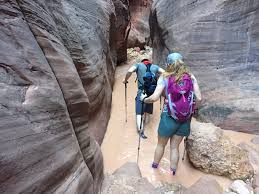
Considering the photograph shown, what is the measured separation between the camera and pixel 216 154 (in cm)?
454

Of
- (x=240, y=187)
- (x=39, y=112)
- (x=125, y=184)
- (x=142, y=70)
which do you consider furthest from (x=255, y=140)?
(x=39, y=112)

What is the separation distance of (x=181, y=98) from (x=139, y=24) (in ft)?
46.6

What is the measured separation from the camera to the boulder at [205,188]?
3.90 meters

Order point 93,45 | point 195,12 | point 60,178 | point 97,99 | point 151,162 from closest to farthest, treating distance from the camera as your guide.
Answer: point 60,178 < point 151,162 < point 97,99 < point 93,45 < point 195,12

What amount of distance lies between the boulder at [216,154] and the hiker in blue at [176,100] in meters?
0.34

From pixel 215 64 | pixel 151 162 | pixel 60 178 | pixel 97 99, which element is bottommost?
pixel 151 162

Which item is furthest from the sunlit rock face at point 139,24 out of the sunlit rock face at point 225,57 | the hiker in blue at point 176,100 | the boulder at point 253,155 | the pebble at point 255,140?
the hiker in blue at point 176,100

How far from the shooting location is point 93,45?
5988 mm

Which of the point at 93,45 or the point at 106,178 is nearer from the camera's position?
the point at 106,178

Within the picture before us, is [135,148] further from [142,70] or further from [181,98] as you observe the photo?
[181,98]

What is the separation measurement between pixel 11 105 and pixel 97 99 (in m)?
3.37

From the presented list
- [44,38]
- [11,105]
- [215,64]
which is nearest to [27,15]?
[44,38]

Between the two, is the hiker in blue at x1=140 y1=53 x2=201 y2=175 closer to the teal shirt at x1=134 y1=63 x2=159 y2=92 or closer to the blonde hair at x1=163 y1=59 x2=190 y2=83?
the blonde hair at x1=163 y1=59 x2=190 y2=83

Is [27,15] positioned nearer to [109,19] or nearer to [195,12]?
[195,12]
